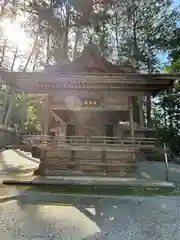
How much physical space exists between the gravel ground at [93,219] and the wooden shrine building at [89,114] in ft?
10.3

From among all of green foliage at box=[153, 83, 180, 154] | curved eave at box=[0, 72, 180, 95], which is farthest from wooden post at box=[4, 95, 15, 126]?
green foliage at box=[153, 83, 180, 154]

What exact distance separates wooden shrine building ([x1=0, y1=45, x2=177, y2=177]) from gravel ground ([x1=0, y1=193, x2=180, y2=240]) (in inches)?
124

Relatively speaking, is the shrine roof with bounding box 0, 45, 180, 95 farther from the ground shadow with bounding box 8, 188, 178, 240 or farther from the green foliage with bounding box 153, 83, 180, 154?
the green foliage with bounding box 153, 83, 180, 154

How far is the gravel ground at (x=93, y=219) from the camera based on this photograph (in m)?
3.44

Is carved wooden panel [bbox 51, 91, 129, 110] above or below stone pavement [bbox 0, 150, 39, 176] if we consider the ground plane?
above

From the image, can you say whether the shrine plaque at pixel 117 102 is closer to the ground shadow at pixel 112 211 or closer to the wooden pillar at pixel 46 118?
the wooden pillar at pixel 46 118

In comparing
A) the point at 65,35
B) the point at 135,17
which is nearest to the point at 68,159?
the point at 65,35

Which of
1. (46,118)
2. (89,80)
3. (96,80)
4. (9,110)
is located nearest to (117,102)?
(96,80)

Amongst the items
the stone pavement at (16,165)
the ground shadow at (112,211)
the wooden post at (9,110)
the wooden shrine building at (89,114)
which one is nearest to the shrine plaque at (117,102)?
the wooden shrine building at (89,114)

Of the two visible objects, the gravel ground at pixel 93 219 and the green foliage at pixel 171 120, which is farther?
the green foliage at pixel 171 120

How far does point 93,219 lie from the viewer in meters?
4.18

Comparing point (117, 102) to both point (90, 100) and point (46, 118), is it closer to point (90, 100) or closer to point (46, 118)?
point (90, 100)

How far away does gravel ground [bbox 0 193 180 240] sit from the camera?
11.3 feet

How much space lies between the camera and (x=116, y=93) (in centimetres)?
1048
